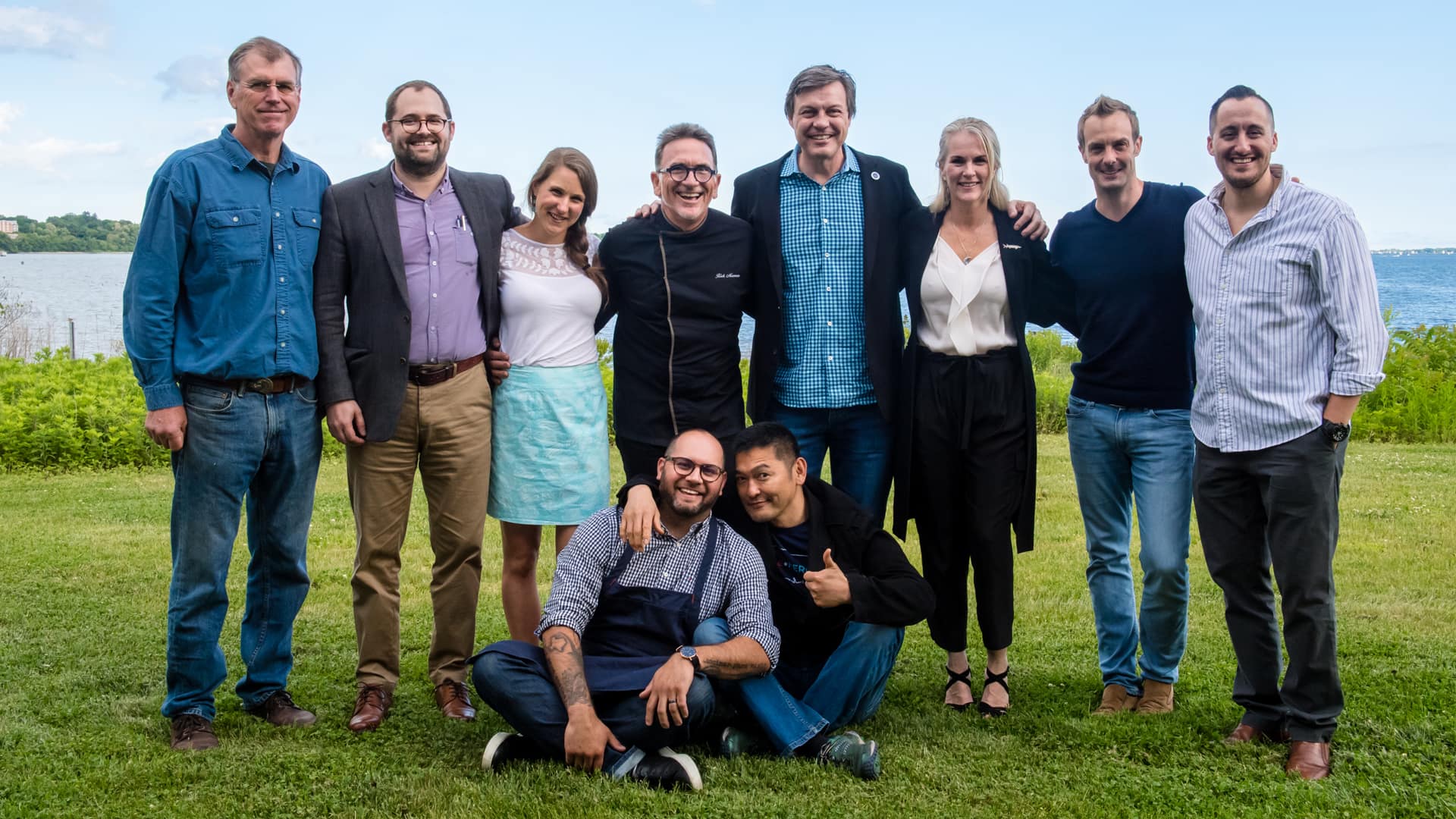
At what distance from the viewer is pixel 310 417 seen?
462 centimetres

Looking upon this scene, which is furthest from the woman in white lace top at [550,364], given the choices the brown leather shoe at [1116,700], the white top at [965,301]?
the brown leather shoe at [1116,700]

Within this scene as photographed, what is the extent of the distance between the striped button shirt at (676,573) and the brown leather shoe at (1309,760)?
75.4 inches

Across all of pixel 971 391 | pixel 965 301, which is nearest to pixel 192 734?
pixel 971 391

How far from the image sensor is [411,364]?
481 centimetres

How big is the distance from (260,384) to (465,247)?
3.29ft

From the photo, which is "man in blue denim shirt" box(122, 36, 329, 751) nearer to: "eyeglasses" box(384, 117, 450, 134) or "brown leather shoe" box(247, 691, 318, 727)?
"brown leather shoe" box(247, 691, 318, 727)

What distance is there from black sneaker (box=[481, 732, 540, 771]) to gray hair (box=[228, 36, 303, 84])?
2682 millimetres

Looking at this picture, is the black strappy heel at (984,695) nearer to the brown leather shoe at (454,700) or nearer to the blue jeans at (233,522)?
the brown leather shoe at (454,700)

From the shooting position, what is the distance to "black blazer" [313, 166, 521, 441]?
184 inches

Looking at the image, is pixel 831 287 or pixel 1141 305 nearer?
pixel 1141 305

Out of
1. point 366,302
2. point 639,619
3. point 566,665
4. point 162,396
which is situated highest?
point 366,302

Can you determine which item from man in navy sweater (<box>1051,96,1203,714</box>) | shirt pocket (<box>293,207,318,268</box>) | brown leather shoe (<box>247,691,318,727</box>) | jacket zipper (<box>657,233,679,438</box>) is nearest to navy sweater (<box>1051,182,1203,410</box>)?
man in navy sweater (<box>1051,96,1203,714</box>)

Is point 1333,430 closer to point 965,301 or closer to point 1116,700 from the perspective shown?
point 965,301

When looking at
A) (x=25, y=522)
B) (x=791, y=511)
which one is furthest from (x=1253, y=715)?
(x=25, y=522)
